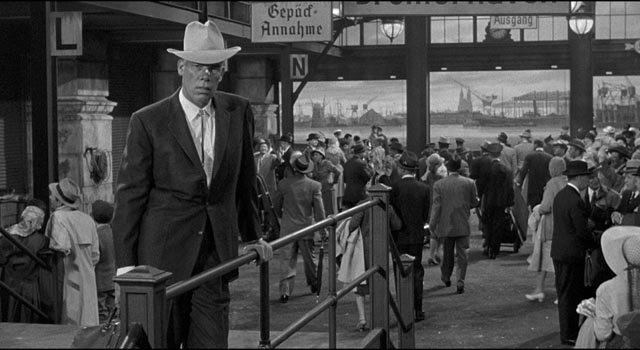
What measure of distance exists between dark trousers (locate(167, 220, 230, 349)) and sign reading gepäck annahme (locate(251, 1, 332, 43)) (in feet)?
33.6

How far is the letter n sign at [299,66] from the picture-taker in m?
18.3

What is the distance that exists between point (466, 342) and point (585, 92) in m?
20.6

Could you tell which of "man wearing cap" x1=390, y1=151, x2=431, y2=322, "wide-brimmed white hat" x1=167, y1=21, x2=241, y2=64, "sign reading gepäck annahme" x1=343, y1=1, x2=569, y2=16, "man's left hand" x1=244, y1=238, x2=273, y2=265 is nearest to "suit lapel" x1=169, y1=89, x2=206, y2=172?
Result: "wide-brimmed white hat" x1=167, y1=21, x2=241, y2=64

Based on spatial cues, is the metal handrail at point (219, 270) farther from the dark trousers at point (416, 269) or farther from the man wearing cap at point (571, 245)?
the dark trousers at point (416, 269)

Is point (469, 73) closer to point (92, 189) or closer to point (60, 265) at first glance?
point (92, 189)

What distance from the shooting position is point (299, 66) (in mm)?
18391

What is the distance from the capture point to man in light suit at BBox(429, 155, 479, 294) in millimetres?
12211

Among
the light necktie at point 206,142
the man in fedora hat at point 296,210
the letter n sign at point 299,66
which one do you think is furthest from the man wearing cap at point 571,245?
the letter n sign at point 299,66

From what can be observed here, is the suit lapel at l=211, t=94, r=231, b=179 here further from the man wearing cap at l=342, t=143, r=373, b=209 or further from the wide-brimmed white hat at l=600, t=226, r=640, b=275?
the man wearing cap at l=342, t=143, r=373, b=209

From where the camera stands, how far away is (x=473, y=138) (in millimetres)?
35219

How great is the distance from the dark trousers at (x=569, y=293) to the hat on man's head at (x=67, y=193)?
3.99 metres

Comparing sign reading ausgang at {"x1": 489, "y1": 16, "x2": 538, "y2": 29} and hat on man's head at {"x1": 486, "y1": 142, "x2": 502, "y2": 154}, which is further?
sign reading ausgang at {"x1": 489, "y1": 16, "x2": 538, "y2": 29}

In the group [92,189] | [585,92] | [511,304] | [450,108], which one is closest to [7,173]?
[92,189]

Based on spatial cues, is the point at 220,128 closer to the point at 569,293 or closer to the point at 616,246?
the point at 616,246
